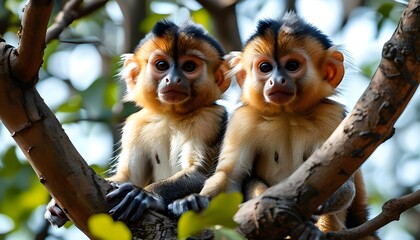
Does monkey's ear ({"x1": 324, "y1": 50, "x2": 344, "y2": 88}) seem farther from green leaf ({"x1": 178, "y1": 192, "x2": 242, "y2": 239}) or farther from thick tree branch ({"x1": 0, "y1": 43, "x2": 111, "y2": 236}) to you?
green leaf ({"x1": 178, "y1": 192, "x2": 242, "y2": 239})

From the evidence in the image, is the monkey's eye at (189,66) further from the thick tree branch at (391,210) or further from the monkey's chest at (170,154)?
the thick tree branch at (391,210)

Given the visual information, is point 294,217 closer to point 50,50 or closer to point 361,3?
point 50,50

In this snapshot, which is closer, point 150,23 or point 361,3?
point 150,23

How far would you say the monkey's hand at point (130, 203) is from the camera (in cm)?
650

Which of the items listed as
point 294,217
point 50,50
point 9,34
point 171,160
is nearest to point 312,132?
point 171,160

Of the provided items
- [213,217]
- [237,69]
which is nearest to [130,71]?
[237,69]

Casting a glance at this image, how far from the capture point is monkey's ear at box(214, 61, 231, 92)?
9.19 metres

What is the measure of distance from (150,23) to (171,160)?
2.40 meters

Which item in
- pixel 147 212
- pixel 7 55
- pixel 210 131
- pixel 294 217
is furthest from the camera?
pixel 210 131

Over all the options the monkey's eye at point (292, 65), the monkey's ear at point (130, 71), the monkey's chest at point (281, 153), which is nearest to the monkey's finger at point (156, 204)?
the monkey's chest at point (281, 153)

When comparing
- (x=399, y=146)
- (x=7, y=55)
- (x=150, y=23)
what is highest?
(x=7, y=55)

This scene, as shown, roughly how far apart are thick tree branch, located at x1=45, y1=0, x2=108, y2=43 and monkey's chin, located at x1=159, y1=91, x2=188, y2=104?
1504mm

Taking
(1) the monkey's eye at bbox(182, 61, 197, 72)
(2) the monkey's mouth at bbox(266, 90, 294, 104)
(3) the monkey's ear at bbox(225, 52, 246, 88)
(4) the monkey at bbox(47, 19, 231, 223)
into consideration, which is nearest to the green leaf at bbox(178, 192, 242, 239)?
(2) the monkey's mouth at bbox(266, 90, 294, 104)

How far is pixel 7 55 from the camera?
608 centimetres
